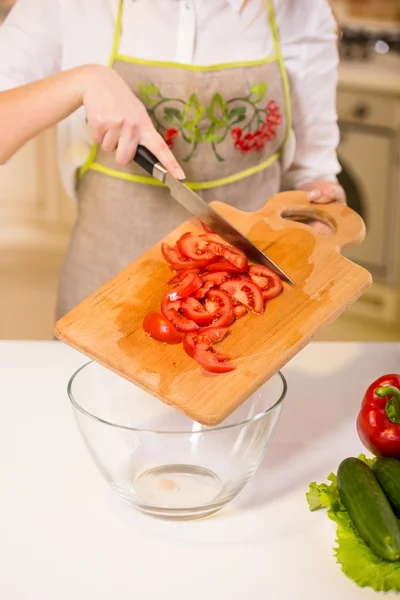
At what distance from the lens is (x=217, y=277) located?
110 centimetres

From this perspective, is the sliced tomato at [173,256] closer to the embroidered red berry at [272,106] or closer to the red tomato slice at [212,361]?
the red tomato slice at [212,361]

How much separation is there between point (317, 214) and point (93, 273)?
0.58 metres

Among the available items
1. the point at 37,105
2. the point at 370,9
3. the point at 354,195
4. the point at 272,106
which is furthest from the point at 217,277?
the point at 370,9

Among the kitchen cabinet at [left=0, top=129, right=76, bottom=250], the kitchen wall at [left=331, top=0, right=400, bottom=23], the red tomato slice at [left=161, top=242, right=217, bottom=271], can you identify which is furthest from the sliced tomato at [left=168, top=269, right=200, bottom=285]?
the kitchen wall at [left=331, top=0, right=400, bottom=23]

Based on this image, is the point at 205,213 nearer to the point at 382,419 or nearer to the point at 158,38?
the point at 382,419

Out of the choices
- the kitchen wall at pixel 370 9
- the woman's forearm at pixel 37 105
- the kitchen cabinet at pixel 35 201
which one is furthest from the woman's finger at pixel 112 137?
the kitchen wall at pixel 370 9

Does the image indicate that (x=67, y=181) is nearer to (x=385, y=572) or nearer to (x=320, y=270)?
(x=320, y=270)

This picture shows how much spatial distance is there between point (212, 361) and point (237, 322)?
0.11 metres

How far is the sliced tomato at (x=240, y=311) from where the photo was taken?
40.8 inches

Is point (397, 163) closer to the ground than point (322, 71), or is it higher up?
closer to the ground

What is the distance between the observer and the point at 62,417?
1.13 m

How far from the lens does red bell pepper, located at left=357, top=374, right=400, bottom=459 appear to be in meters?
0.96

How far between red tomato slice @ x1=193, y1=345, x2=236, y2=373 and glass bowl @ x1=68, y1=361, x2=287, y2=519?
64 mm

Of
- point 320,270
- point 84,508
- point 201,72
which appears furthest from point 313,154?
point 84,508
